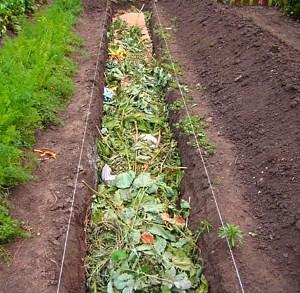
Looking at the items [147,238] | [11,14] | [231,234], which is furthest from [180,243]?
[11,14]

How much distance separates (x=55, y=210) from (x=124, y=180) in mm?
1224

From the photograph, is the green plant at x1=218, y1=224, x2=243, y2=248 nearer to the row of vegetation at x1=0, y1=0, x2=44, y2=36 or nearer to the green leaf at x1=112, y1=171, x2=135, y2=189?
the green leaf at x1=112, y1=171, x2=135, y2=189

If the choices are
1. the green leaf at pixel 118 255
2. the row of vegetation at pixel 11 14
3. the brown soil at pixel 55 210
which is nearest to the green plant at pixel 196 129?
the brown soil at pixel 55 210

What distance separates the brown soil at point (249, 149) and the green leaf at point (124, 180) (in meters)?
0.68

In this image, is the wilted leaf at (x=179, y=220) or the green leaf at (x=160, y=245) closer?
the green leaf at (x=160, y=245)

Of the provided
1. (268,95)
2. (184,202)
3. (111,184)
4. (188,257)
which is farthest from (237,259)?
(268,95)

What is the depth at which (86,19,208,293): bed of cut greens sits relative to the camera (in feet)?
14.6

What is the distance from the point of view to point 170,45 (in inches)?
376

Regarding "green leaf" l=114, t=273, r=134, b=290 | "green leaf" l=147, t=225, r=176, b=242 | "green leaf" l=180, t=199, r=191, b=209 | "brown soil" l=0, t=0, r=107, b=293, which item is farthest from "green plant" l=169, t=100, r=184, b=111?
"green leaf" l=114, t=273, r=134, b=290

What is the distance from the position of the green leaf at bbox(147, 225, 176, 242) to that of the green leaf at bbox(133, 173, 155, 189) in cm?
73

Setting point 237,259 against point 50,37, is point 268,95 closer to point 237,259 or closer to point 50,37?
point 237,259

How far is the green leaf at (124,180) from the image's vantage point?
18.6 ft

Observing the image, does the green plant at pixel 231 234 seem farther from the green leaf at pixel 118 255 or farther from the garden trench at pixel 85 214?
the green leaf at pixel 118 255

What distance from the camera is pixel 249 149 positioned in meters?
5.75
